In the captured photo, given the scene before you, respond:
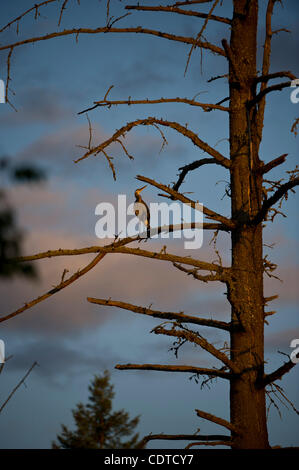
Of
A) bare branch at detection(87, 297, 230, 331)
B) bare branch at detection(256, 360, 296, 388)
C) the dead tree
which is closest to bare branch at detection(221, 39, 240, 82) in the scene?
the dead tree

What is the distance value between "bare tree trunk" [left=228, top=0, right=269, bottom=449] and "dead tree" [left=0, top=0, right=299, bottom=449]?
0.01 metres

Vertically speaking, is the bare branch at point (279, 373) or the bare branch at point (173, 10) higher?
the bare branch at point (173, 10)

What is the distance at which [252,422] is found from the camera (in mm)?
6742

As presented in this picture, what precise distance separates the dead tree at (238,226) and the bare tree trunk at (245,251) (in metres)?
0.01

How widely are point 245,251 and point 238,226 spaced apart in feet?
0.97

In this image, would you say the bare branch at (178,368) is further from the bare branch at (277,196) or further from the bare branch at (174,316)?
the bare branch at (277,196)

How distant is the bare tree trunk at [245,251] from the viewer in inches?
267

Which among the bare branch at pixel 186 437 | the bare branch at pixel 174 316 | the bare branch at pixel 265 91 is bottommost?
the bare branch at pixel 186 437

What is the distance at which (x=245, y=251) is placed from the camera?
7.22m

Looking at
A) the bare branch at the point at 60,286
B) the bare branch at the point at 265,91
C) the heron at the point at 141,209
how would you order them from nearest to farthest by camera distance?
the bare branch at the point at 60,286, the bare branch at the point at 265,91, the heron at the point at 141,209

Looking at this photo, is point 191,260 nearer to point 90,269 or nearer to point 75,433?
point 90,269

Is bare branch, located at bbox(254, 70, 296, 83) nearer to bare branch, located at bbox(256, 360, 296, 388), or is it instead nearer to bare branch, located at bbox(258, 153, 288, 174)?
bare branch, located at bbox(258, 153, 288, 174)

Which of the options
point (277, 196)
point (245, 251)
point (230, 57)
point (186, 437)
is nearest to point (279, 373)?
point (186, 437)

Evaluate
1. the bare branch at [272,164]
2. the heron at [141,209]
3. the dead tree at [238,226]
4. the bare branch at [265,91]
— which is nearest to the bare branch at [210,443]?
the dead tree at [238,226]
